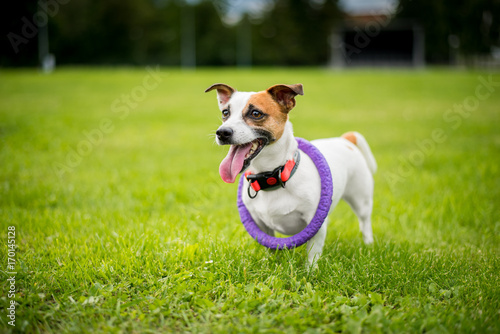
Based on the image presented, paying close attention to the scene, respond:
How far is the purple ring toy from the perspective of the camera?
9.75 feet

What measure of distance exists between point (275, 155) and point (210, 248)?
0.99 m

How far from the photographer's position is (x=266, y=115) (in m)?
2.93

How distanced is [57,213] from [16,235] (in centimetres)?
61

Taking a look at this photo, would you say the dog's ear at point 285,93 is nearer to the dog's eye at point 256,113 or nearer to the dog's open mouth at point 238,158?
the dog's eye at point 256,113

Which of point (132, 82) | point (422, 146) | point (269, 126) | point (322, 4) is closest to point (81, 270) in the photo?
point (269, 126)

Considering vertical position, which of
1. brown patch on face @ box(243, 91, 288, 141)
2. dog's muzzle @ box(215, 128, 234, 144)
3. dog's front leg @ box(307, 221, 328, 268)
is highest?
brown patch on face @ box(243, 91, 288, 141)

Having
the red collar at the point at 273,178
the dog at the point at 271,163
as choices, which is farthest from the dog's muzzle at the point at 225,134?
the red collar at the point at 273,178

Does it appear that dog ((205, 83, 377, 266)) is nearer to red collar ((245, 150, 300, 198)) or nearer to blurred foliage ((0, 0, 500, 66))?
red collar ((245, 150, 300, 198))

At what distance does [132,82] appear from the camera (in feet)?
65.0

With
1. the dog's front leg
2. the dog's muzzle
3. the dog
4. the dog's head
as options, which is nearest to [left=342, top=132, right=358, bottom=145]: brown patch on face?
the dog

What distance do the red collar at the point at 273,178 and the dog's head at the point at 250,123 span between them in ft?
0.58

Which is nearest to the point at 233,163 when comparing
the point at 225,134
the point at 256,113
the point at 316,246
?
the point at 225,134

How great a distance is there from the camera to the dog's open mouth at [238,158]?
2.79m

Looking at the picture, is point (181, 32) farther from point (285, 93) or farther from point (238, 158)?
point (238, 158)
